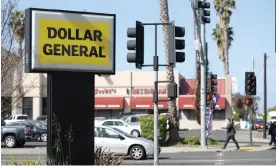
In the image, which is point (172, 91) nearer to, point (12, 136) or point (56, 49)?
point (56, 49)

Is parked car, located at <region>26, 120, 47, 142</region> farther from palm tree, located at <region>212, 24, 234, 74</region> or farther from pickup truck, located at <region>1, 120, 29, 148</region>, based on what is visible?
palm tree, located at <region>212, 24, 234, 74</region>

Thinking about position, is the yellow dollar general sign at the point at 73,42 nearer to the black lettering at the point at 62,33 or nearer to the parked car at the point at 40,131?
the black lettering at the point at 62,33

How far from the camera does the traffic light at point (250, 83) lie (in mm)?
29078

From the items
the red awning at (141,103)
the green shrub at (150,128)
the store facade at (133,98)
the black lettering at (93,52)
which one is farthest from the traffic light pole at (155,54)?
the red awning at (141,103)

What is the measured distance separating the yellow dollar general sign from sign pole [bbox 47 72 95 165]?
370 mm

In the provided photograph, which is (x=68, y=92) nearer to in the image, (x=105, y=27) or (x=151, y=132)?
(x=105, y=27)

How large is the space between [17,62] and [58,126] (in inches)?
96.4

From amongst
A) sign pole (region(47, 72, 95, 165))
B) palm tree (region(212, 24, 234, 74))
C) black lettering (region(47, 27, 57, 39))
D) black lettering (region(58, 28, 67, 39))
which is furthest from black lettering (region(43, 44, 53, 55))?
palm tree (region(212, 24, 234, 74))

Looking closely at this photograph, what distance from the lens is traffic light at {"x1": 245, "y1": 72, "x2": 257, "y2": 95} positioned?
95.4 ft

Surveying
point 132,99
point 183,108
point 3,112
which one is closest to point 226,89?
point 183,108

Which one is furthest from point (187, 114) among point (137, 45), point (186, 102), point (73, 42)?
point (73, 42)

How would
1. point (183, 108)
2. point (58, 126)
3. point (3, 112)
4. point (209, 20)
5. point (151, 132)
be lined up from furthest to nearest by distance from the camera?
point (183, 108) → point (151, 132) → point (209, 20) → point (3, 112) → point (58, 126)

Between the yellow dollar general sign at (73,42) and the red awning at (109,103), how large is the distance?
4739 centimetres

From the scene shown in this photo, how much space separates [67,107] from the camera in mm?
11570
